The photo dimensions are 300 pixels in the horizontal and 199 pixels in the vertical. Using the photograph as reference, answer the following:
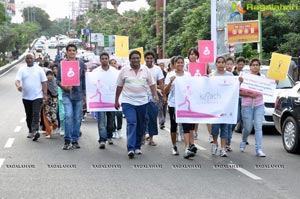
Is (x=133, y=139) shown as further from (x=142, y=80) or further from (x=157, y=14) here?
(x=157, y=14)

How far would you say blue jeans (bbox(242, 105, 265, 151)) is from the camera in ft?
34.6

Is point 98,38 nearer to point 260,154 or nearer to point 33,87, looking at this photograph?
point 33,87

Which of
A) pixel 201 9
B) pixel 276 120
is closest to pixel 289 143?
pixel 276 120

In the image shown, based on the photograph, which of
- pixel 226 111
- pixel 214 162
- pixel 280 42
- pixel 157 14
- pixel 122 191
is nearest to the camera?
pixel 122 191

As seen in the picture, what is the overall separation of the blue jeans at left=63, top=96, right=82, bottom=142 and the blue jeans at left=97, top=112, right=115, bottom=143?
1.50ft

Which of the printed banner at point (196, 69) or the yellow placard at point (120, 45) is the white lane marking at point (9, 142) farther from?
the yellow placard at point (120, 45)

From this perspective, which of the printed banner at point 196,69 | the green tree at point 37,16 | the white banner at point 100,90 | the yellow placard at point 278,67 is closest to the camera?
the yellow placard at point 278,67

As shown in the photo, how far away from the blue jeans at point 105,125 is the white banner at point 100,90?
0.19 m

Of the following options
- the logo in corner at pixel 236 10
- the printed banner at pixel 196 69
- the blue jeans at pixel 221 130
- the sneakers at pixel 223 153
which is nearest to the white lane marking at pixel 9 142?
the printed banner at pixel 196 69

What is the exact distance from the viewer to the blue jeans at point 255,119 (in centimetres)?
1053

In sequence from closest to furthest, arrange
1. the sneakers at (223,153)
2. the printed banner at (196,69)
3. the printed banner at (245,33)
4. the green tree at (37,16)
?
the sneakers at (223,153) < the printed banner at (196,69) < the printed banner at (245,33) < the green tree at (37,16)

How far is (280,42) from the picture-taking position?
32.0m

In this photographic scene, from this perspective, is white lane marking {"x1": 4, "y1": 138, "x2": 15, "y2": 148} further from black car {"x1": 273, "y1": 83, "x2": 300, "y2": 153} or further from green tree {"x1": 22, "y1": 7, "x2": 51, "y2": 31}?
green tree {"x1": 22, "y1": 7, "x2": 51, "y2": 31}

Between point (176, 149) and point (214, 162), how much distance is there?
3.18ft
